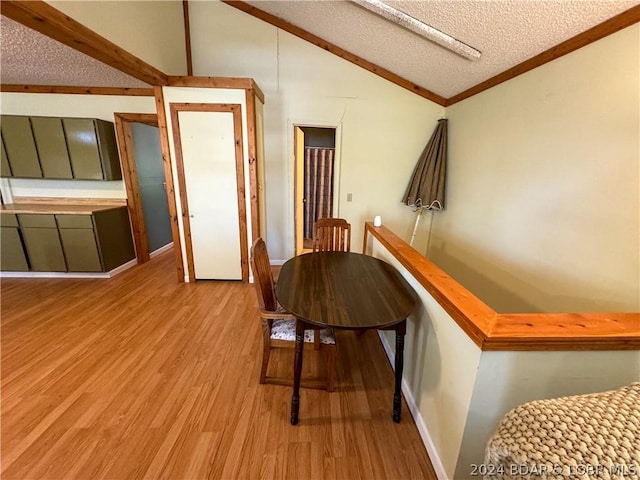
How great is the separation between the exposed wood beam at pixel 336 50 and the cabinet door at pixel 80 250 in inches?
128

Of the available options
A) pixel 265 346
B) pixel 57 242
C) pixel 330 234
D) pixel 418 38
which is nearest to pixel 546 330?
pixel 265 346

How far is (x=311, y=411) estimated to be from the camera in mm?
1508

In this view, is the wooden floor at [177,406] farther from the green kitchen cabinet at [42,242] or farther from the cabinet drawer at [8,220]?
the cabinet drawer at [8,220]

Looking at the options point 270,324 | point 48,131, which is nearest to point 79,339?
point 270,324

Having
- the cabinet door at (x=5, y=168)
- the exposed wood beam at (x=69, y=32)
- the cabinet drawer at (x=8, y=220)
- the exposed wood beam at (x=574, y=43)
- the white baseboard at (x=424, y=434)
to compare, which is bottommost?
the white baseboard at (x=424, y=434)

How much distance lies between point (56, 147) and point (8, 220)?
3.25 feet

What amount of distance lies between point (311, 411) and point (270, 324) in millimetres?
557

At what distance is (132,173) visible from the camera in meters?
3.46

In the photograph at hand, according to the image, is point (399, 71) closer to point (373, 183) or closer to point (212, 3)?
point (373, 183)

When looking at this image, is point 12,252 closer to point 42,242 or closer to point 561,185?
point 42,242

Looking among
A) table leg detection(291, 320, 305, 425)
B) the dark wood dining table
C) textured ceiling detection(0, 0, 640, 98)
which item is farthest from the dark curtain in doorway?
table leg detection(291, 320, 305, 425)

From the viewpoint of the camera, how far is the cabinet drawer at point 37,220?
9.66 ft

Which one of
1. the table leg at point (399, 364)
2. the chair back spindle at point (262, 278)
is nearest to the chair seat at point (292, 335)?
the chair back spindle at point (262, 278)

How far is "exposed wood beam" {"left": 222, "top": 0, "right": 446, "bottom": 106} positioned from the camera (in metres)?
3.09
